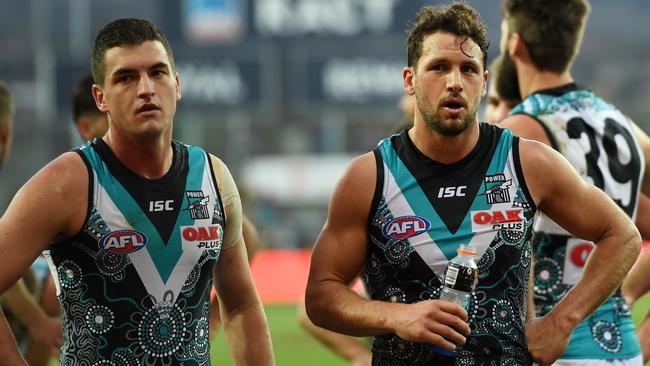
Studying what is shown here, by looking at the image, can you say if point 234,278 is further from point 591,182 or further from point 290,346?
Result: point 290,346

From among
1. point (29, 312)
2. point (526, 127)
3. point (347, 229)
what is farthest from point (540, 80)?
point (29, 312)

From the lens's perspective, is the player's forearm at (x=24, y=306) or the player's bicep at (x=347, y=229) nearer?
the player's bicep at (x=347, y=229)

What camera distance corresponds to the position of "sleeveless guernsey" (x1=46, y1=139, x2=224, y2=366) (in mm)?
4410

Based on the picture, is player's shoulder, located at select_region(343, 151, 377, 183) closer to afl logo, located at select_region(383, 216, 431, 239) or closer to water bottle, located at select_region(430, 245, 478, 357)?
afl logo, located at select_region(383, 216, 431, 239)

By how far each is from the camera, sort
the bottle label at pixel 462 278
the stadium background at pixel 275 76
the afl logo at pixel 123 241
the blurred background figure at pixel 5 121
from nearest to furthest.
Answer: the bottle label at pixel 462 278
the afl logo at pixel 123 241
the blurred background figure at pixel 5 121
the stadium background at pixel 275 76

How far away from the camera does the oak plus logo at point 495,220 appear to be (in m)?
4.48

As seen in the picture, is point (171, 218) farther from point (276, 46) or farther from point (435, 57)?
point (276, 46)

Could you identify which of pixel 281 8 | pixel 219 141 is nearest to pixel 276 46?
pixel 281 8

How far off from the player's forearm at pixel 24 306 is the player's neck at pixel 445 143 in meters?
2.54

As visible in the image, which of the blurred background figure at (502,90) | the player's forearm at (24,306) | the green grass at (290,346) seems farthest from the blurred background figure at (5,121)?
the green grass at (290,346)

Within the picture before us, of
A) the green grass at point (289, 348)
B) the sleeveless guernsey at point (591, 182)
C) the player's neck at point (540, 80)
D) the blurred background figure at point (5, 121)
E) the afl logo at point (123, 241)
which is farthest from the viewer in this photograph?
the green grass at point (289, 348)

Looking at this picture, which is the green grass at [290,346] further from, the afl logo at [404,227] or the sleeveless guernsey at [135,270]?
the sleeveless guernsey at [135,270]

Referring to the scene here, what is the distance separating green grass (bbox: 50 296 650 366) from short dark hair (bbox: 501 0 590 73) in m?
7.45

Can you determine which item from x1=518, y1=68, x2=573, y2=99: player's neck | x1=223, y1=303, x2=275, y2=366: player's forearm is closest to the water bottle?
x1=223, y1=303, x2=275, y2=366: player's forearm
